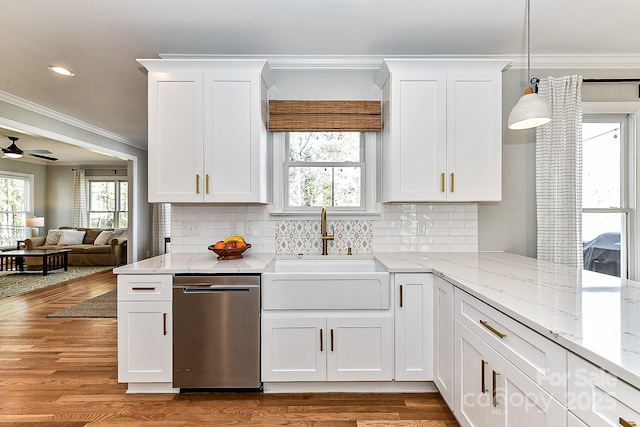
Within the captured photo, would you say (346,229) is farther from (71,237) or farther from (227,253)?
(71,237)

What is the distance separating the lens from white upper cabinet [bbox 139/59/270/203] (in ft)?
8.54

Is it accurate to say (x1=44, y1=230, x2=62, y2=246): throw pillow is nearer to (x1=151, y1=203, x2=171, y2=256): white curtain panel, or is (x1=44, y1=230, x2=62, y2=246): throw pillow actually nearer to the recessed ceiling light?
(x1=151, y1=203, x2=171, y2=256): white curtain panel

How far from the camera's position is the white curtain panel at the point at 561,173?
2.74 m

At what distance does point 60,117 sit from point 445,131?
5.21 meters

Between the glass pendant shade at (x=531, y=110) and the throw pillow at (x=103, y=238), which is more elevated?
the glass pendant shade at (x=531, y=110)

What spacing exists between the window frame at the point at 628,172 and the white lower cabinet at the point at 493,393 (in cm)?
208

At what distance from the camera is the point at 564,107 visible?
9.14ft

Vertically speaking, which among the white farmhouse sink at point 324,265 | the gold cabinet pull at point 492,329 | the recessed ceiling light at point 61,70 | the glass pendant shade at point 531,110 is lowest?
the gold cabinet pull at point 492,329

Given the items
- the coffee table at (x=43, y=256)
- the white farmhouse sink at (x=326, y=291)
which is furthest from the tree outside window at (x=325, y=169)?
the coffee table at (x=43, y=256)

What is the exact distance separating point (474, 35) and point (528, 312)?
2.22 metres

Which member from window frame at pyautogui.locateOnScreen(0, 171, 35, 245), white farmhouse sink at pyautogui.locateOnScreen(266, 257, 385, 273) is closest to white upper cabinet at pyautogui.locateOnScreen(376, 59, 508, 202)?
white farmhouse sink at pyautogui.locateOnScreen(266, 257, 385, 273)

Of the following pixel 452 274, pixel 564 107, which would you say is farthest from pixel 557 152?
pixel 452 274

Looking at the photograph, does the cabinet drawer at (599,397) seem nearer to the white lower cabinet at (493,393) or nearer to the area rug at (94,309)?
the white lower cabinet at (493,393)

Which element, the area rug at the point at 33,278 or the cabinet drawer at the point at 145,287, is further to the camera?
the area rug at the point at 33,278
